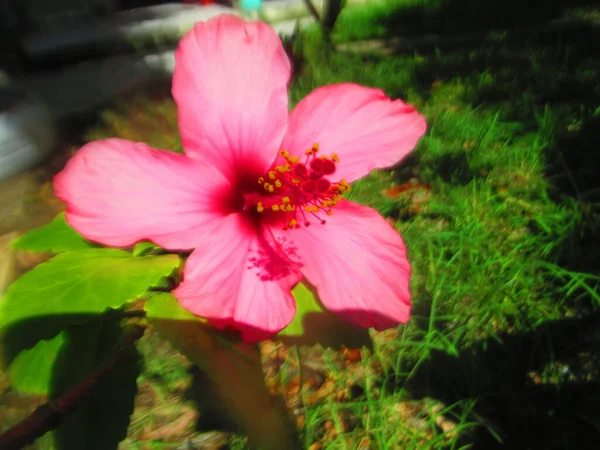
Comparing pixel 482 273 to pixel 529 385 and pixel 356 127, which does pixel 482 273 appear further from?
pixel 356 127

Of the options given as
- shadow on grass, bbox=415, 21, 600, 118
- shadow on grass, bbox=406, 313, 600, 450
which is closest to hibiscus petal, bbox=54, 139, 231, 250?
shadow on grass, bbox=406, 313, 600, 450

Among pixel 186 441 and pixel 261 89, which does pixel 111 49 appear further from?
pixel 261 89

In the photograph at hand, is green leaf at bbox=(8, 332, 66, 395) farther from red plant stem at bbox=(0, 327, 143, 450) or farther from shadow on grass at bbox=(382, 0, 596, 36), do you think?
shadow on grass at bbox=(382, 0, 596, 36)

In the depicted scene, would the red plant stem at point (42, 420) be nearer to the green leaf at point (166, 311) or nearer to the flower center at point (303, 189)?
the green leaf at point (166, 311)

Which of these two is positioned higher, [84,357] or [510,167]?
[84,357]

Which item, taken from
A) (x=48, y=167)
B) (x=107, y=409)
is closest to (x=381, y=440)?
(x=107, y=409)

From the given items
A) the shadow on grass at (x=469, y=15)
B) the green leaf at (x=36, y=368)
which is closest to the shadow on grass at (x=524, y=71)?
the shadow on grass at (x=469, y=15)
